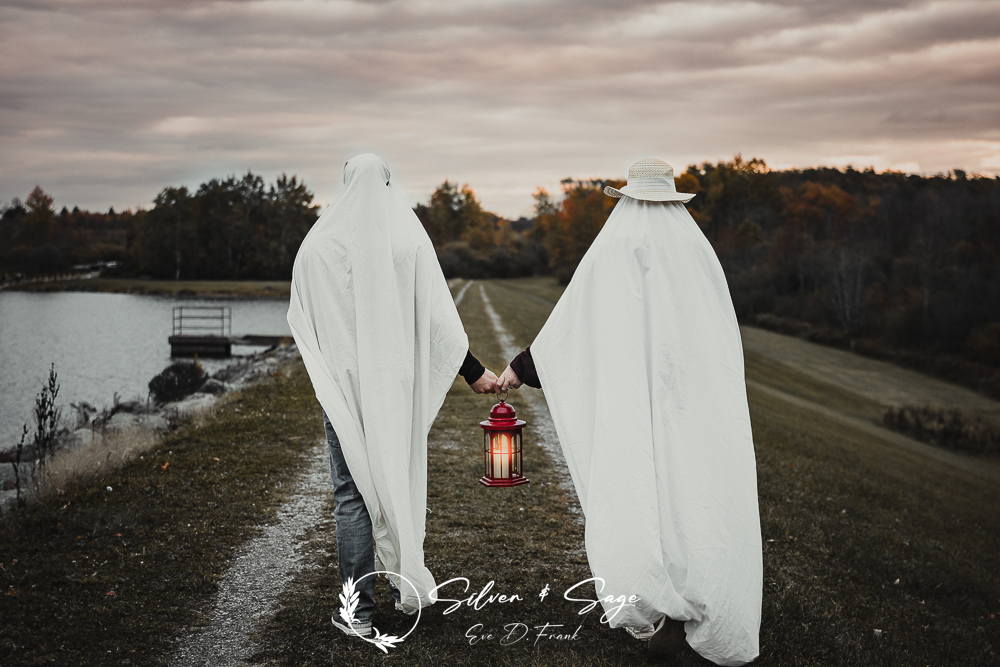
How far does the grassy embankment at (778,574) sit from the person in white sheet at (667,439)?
54 centimetres

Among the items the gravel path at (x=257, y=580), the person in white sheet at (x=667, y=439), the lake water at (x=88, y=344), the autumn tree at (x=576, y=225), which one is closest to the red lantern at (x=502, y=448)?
the person in white sheet at (x=667, y=439)

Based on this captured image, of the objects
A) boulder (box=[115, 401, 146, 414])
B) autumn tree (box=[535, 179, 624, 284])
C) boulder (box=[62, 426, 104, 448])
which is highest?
autumn tree (box=[535, 179, 624, 284])

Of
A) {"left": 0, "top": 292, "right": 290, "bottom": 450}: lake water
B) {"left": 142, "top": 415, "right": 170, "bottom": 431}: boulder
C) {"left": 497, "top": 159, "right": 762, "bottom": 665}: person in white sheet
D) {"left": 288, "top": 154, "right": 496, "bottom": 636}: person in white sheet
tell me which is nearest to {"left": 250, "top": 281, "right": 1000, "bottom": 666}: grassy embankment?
{"left": 288, "top": 154, "right": 496, "bottom": 636}: person in white sheet

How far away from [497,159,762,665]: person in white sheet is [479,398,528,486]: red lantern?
0.41 meters

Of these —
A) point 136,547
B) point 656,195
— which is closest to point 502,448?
point 656,195

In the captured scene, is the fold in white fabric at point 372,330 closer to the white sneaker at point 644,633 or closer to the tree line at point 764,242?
the white sneaker at point 644,633

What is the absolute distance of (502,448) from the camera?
4.30 m

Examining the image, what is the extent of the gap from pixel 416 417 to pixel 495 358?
1382cm

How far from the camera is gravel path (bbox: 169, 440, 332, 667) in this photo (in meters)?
4.05

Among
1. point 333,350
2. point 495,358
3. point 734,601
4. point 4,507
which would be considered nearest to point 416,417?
point 333,350

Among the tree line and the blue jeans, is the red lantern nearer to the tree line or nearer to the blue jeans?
the blue jeans

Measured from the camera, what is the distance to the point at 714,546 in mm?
3758

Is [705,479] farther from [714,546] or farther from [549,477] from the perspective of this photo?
[549,477]

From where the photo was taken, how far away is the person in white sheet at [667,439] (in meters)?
3.75
